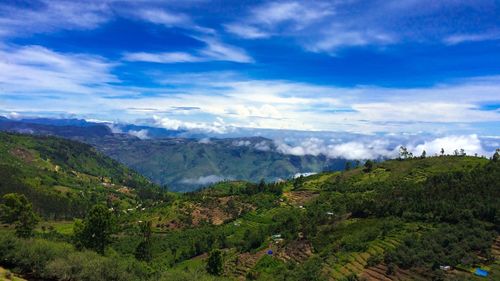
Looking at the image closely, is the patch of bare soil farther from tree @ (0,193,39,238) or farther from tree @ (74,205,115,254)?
tree @ (0,193,39,238)

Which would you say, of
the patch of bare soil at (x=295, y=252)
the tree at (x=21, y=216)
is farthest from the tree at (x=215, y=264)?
the tree at (x=21, y=216)

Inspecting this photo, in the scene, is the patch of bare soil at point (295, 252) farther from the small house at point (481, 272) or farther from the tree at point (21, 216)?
the tree at point (21, 216)

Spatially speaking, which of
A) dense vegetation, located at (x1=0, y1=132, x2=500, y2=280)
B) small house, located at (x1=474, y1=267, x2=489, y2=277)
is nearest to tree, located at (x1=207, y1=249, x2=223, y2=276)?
dense vegetation, located at (x1=0, y1=132, x2=500, y2=280)

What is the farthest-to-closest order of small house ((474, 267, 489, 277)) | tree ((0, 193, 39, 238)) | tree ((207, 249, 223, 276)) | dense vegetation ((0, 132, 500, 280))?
tree ((207, 249, 223, 276)) < tree ((0, 193, 39, 238)) < small house ((474, 267, 489, 277)) < dense vegetation ((0, 132, 500, 280))

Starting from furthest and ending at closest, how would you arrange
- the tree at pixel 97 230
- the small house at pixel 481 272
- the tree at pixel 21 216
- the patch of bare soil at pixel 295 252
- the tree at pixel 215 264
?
the patch of bare soil at pixel 295 252 < the tree at pixel 215 264 < the tree at pixel 21 216 < the tree at pixel 97 230 < the small house at pixel 481 272

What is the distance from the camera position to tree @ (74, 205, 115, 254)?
9556cm

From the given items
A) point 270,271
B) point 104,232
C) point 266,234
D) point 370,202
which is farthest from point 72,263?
point 370,202

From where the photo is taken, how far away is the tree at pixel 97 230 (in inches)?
3762

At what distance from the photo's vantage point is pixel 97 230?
3814 inches

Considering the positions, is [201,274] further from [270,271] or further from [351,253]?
[351,253]

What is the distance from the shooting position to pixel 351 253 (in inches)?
4422

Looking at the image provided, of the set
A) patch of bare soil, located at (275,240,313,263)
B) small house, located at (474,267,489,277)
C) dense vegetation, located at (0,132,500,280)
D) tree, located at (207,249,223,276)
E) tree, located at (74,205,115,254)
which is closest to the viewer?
dense vegetation, located at (0,132,500,280)

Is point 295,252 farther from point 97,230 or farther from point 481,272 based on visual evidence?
point 97,230

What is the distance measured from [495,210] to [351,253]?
5150 cm
